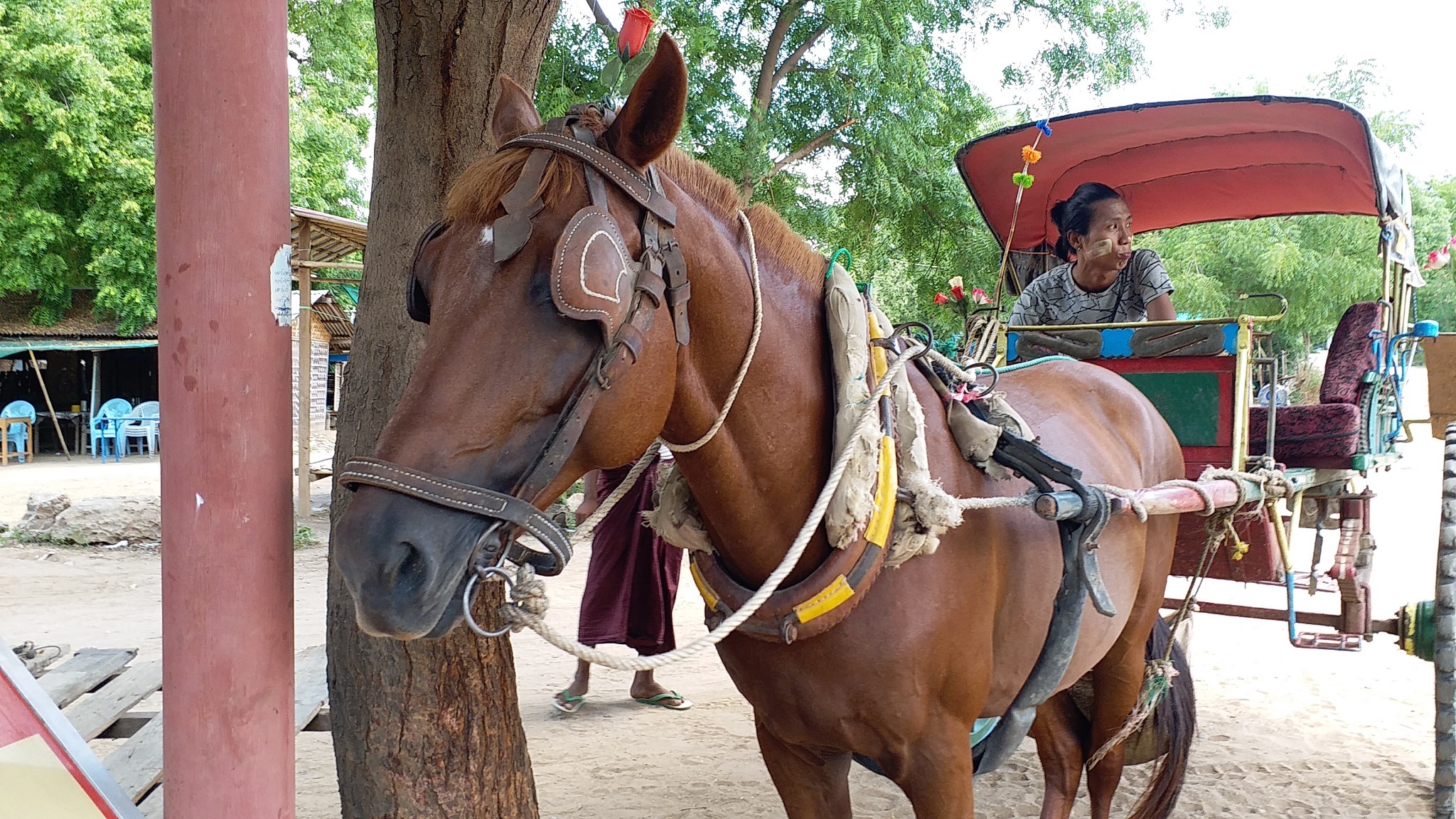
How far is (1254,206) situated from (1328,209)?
0.32 m

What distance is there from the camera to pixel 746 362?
5.00 feet

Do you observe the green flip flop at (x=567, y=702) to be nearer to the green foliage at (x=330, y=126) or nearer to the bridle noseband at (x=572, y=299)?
the bridle noseband at (x=572, y=299)

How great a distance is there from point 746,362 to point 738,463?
0.60 ft

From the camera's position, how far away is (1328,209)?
4465 millimetres

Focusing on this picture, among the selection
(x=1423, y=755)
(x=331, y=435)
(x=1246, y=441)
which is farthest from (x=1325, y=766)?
(x=331, y=435)

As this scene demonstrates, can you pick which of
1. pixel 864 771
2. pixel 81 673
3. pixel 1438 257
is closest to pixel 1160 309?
pixel 1438 257

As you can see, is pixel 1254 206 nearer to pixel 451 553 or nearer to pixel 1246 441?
pixel 1246 441

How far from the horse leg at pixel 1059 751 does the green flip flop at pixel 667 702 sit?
2.20 meters

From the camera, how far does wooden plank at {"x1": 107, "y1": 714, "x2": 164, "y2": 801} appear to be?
2318 millimetres

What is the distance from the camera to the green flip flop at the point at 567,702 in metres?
4.65

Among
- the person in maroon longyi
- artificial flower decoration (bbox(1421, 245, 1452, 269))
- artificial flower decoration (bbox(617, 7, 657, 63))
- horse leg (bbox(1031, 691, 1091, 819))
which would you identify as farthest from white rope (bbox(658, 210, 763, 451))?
artificial flower decoration (bbox(1421, 245, 1452, 269))

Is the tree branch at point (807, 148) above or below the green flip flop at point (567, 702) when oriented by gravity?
above

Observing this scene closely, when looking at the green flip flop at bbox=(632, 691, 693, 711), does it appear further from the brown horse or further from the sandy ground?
the brown horse

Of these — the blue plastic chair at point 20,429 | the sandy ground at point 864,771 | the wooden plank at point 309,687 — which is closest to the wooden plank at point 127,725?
the wooden plank at point 309,687
